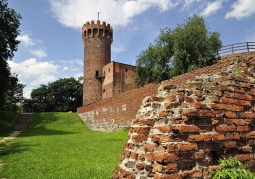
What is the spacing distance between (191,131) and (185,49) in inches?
870

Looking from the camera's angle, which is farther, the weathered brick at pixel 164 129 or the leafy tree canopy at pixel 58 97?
the leafy tree canopy at pixel 58 97

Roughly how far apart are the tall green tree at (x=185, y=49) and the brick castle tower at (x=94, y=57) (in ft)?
50.6

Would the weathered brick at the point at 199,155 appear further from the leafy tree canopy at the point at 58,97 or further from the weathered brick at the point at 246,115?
the leafy tree canopy at the point at 58,97

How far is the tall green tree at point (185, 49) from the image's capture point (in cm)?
2328

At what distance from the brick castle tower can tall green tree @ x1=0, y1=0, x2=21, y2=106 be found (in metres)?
19.1

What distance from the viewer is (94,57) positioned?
40656mm

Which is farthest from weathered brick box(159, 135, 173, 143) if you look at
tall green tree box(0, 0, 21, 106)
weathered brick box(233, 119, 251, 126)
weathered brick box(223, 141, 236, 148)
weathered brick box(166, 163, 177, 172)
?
tall green tree box(0, 0, 21, 106)


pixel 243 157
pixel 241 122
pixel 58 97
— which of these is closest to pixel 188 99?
pixel 241 122

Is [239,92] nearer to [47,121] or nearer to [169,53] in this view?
[169,53]

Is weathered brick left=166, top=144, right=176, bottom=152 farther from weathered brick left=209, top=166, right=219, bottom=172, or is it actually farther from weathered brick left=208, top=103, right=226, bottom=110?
weathered brick left=208, top=103, right=226, bottom=110

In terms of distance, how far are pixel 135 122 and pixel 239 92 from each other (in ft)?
5.30

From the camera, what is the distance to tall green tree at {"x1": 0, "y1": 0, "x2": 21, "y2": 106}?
20017mm

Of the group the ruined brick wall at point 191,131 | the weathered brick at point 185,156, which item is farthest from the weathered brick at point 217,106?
the weathered brick at point 185,156

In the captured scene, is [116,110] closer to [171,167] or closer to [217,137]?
[217,137]
